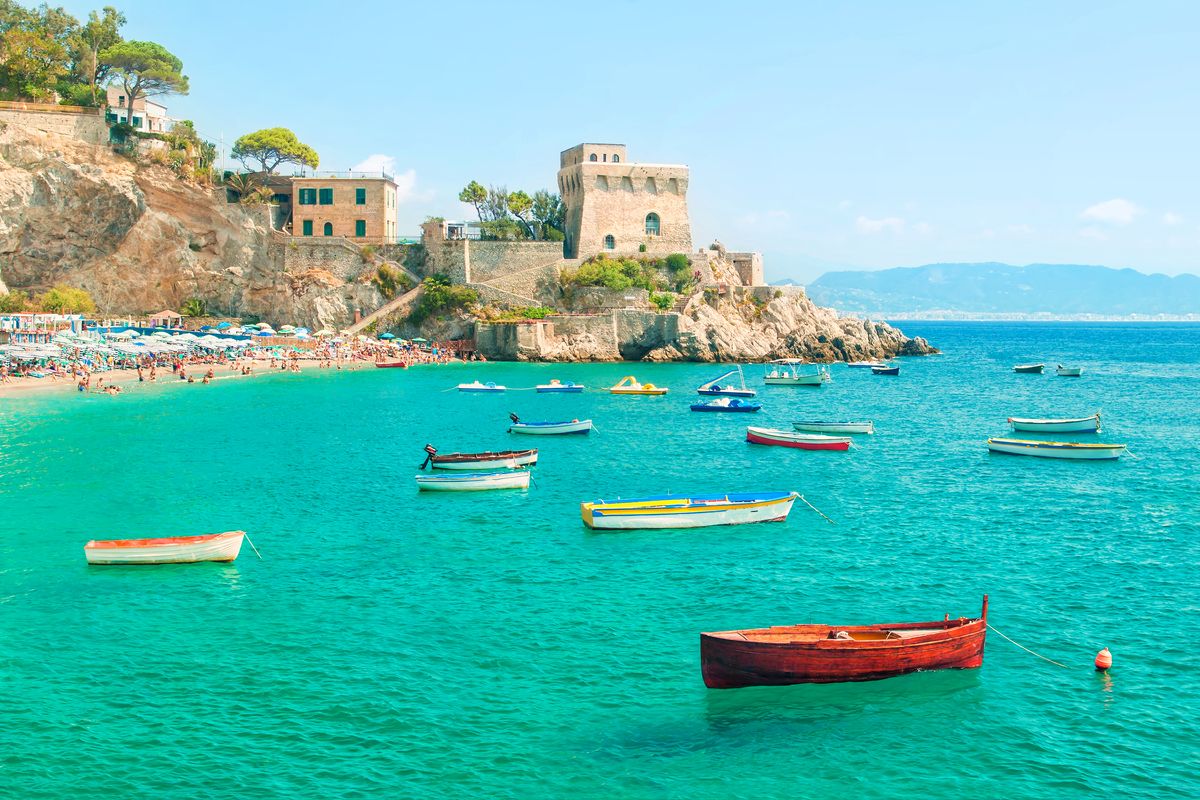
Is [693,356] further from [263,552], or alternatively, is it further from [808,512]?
[263,552]

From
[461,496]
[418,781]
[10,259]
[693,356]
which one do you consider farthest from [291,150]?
[418,781]

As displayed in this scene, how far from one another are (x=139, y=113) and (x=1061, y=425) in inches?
2758

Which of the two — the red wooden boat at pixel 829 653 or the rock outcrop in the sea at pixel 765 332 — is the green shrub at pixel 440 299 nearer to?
the rock outcrop in the sea at pixel 765 332

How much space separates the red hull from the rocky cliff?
47018 mm

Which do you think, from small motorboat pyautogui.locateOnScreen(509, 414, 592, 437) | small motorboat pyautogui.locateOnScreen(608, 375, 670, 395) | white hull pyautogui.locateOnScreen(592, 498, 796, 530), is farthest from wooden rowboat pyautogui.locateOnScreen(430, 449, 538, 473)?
small motorboat pyautogui.locateOnScreen(608, 375, 670, 395)

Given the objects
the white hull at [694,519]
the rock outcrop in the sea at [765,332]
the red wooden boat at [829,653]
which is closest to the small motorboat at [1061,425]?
the white hull at [694,519]

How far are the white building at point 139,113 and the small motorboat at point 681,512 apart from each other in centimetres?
6417

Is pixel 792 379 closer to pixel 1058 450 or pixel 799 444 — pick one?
pixel 799 444

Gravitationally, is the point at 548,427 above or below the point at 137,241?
below

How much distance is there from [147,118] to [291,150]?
11.1 metres

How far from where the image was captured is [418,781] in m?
14.3

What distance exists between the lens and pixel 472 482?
3319 centimetres

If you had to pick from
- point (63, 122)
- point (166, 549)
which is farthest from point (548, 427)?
point (63, 122)

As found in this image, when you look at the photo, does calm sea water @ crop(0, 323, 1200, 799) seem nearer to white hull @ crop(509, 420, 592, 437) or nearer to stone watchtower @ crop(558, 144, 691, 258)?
white hull @ crop(509, 420, 592, 437)
